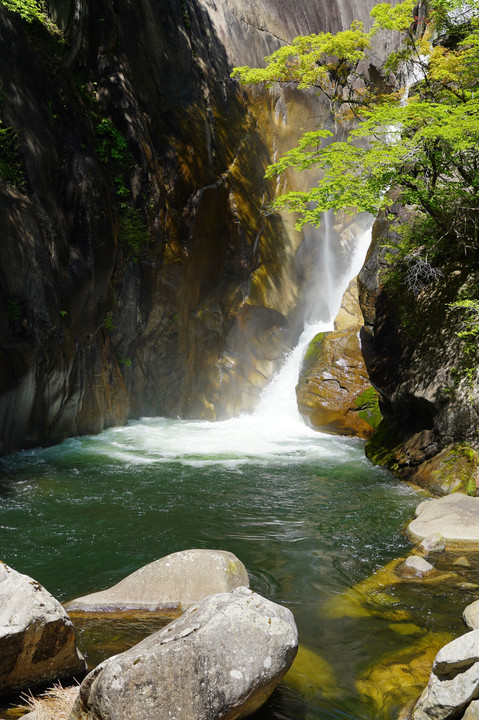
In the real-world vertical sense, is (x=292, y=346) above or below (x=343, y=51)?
below

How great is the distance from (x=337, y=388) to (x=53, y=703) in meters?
14.7

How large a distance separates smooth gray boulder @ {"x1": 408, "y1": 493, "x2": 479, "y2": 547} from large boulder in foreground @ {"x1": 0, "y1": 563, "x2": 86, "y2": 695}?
4673mm

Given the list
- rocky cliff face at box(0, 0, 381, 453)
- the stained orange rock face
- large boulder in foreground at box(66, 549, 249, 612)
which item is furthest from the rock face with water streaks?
large boulder in foreground at box(66, 549, 249, 612)

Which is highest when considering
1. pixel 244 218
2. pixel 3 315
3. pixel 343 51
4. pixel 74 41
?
pixel 343 51

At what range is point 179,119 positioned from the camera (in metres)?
17.0

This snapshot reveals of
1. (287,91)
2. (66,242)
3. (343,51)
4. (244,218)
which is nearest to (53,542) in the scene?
(66,242)

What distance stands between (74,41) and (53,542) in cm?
1197

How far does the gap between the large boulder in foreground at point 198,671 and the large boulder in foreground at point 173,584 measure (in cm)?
160

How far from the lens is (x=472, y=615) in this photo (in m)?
4.60

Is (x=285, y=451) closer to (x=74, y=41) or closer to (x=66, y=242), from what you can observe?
(x=66, y=242)

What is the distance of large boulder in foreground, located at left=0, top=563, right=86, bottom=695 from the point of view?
132 inches

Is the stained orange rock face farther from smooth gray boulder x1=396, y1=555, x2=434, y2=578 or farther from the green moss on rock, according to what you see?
smooth gray boulder x1=396, y1=555, x2=434, y2=578

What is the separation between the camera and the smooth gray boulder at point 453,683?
308 cm

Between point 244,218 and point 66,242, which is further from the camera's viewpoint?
point 244,218
